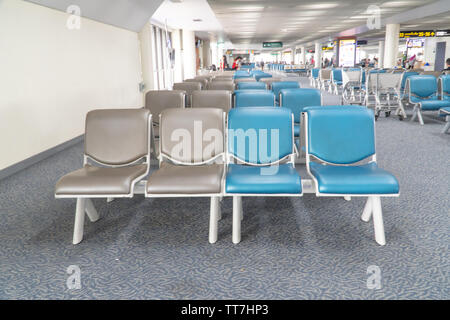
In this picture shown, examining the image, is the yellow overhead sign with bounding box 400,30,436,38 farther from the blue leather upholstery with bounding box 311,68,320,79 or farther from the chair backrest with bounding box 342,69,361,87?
the chair backrest with bounding box 342,69,361,87

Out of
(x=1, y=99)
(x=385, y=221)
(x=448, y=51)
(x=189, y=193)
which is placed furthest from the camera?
(x=448, y=51)

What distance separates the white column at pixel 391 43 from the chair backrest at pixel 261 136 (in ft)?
46.9

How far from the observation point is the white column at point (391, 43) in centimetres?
1480

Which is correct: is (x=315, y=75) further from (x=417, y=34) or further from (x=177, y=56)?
(x=417, y=34)

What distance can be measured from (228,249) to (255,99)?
2257 millimetres

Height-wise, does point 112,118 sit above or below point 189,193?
above

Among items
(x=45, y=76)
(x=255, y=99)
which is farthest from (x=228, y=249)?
(x=45, y=76)

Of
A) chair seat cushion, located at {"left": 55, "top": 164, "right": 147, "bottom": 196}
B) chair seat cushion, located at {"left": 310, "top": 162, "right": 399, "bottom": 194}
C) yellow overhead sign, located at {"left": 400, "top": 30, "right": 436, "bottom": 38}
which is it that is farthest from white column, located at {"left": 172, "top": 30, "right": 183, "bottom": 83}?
chair seat cushion, located at {"left": 310, "top": 162, "right": 399, "bottom": 194}
